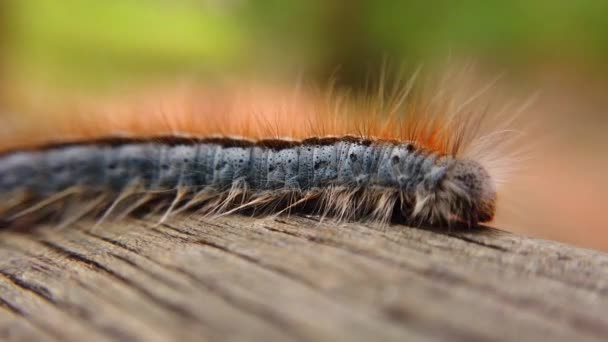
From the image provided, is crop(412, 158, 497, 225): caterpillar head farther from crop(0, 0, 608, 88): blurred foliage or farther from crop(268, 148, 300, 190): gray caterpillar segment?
crop(0, 0, 608, 88): blurred foliage

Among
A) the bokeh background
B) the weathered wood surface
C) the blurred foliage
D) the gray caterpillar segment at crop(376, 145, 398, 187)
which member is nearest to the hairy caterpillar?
the gray caterpillar segment at crop(376, 145, 398, 187)

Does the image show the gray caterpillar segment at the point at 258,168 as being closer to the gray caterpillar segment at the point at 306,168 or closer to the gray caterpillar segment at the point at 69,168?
the gray caterpillar segment at the point at 306,168

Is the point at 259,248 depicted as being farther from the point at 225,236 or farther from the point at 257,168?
the point at 257,168

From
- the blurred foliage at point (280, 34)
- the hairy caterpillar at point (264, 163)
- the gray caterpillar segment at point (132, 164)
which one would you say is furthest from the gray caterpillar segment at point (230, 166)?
the blurred foliage at point (280, 34)

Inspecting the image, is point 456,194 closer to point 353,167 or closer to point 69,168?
point 353,167

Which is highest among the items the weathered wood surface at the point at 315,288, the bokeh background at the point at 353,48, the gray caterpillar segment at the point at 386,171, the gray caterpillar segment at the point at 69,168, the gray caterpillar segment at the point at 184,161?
the bokeh background at the point at 353,48

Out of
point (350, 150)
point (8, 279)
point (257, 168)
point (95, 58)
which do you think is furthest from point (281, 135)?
point (95, 58)
